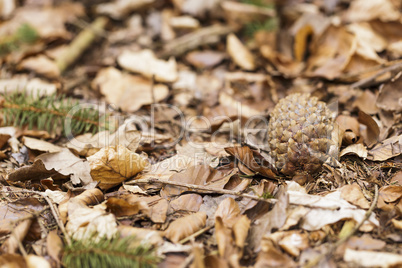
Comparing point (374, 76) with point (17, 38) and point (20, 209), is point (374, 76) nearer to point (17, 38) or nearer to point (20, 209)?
point (20, 209)

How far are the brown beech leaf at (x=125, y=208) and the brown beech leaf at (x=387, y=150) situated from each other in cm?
122

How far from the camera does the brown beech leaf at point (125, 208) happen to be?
1604mm

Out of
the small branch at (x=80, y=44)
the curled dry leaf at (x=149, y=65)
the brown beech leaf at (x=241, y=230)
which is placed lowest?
the brown beech leaf at (x=241, y=230)

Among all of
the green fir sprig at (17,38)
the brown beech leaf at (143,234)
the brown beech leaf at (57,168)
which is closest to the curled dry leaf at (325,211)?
the brown beech leaf at (143,234)

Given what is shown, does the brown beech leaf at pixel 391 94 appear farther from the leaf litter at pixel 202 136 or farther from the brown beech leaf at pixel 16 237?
the brown beech leaf at pixel 16 237

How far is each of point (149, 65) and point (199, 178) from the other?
146 centimetres

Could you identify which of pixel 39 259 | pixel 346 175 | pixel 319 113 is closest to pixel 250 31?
pixel 319 113

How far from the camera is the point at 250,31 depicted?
10.7 ft

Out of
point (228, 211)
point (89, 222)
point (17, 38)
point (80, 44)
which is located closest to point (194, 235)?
point (228, 211)

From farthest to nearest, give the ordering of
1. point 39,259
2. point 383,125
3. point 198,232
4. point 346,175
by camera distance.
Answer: point 383,125, point 346,175, point 198,232, point 39,259

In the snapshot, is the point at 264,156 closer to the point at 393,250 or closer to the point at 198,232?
the point at 198,232

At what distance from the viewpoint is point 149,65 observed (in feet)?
9.70

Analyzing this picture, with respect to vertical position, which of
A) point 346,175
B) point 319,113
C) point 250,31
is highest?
point 250,31

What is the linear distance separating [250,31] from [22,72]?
6.73 ft
